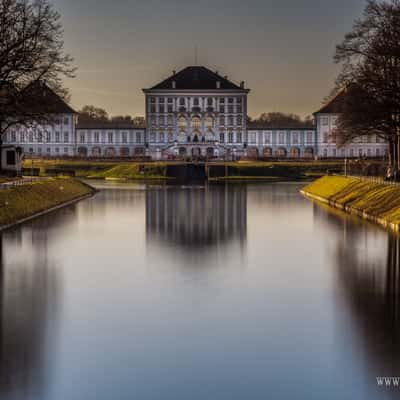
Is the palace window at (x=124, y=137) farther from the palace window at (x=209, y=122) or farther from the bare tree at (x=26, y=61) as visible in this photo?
the bare tree at (x=26, y=61)

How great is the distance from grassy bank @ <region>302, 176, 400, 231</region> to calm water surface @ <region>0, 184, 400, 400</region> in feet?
9.24

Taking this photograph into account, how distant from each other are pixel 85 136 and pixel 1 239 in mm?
86345

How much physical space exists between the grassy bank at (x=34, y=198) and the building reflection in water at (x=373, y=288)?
10.7 m

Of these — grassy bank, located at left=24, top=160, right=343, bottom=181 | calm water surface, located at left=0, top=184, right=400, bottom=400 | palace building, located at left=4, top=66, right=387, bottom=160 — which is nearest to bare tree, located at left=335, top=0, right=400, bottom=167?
calm water surface, located at left=0, top=184, right=400, bottom=400

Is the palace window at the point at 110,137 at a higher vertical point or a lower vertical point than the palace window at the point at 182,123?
lower

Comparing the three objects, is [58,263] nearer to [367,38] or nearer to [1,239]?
[1,239]

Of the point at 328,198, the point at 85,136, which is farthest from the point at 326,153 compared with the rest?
the point at 328,198

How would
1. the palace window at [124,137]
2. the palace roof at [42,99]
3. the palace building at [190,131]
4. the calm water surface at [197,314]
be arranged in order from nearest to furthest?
the calm water surface at [197,314] < the palace roof at [42,99] < the palace building at [190,131] < the palace window at [124,137]

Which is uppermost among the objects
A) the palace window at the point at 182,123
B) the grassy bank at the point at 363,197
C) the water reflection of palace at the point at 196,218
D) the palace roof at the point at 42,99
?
the palace window at the point at 182,123

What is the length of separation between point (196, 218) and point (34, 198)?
7385 millimetres

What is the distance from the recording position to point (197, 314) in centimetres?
1240

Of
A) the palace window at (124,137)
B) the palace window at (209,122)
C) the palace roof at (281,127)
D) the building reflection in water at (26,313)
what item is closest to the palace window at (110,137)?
the palace window at (124,137)

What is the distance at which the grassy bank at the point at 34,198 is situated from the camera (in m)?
27.0

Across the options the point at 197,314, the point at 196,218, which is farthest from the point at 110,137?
the point at 197,314
